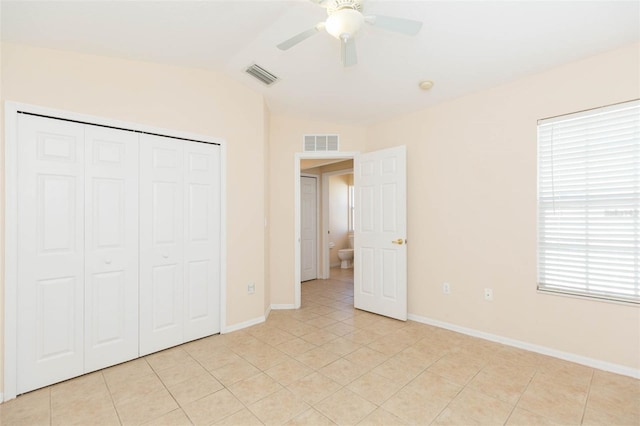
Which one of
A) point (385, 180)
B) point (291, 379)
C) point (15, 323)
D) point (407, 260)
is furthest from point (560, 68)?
point (15, 323)

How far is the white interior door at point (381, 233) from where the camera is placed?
3607 millimetres

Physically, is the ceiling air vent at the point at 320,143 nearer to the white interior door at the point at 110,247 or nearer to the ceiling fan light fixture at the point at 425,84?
the ceiling fan light fixture at the point at 425,84

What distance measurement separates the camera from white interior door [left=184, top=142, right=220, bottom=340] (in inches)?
117

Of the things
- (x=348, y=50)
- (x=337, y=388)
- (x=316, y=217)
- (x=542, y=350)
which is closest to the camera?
(x=348, y=50)

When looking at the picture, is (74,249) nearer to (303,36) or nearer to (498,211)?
(303,36)

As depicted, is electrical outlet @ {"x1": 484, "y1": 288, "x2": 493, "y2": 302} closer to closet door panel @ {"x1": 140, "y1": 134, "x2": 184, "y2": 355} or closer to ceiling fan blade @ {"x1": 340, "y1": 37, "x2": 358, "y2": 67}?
ceiling fan blade @ {"x1": 340, "y1": 37, "x2": 358, "y2": 67}

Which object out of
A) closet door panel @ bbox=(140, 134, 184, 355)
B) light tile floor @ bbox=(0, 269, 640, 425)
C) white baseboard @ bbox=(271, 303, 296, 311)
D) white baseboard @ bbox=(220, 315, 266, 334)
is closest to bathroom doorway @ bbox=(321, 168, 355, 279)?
white baseboard @ bbox=(271, 303, 296, 311)

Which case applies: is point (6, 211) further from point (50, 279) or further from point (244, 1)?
point (244, 1)

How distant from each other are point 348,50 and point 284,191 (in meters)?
2.33

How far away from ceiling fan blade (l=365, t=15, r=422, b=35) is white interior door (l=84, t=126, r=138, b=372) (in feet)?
7.19

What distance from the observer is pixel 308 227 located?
19.7 feet

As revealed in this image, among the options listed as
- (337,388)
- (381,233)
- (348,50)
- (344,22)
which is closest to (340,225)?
(381,233)

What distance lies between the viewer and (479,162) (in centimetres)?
313

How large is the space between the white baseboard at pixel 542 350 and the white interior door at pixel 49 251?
3.42 metres
